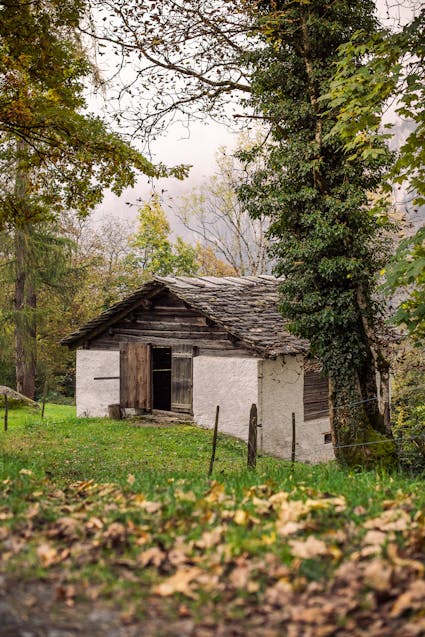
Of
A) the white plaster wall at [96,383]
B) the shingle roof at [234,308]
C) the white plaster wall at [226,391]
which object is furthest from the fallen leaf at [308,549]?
the white plaster wall at [96,383]

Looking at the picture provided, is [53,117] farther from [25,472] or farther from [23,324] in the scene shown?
[23,324]

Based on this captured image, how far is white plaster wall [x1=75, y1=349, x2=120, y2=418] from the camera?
68.8 ft

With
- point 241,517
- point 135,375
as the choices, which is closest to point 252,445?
point 241,517

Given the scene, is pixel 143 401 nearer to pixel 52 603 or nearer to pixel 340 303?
pixel 340 303

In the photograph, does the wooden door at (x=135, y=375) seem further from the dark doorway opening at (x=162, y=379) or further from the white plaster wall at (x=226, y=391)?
the dark doorway opening at (x=162, y=379)

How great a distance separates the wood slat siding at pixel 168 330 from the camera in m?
18.1

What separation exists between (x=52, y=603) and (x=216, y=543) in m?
1.13

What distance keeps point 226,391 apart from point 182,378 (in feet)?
6.13

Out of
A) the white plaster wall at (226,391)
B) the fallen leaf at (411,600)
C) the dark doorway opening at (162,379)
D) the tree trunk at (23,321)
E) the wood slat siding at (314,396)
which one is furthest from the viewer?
the tree trunk at (23,321)

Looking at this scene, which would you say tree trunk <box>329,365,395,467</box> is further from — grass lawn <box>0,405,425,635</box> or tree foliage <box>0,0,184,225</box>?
tree foliage <box>0,0,184,225</box>

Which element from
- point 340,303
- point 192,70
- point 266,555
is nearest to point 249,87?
point 192,70

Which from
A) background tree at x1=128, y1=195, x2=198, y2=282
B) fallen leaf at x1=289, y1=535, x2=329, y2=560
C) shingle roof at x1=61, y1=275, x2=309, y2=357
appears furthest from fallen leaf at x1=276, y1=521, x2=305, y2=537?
background tree at x1=128, y1=195, x2=198, y2=282

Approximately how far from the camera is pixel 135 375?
19875mm

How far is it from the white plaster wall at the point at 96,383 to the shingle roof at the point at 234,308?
0.77 meters
